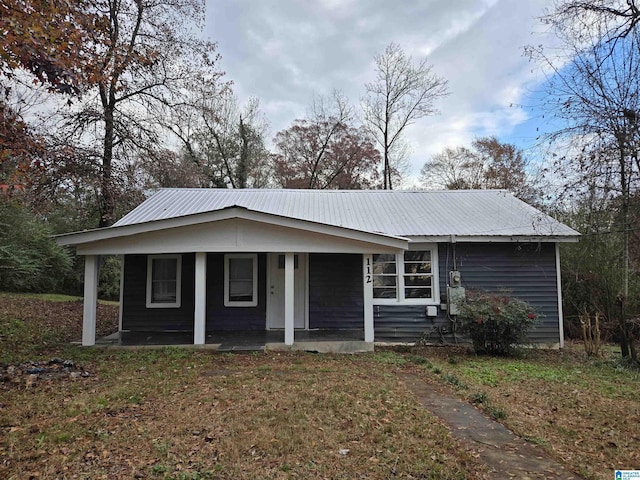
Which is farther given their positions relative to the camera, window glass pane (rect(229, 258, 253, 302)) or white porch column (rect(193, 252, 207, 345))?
window glass pane (rect(229, 258, 253, 302))

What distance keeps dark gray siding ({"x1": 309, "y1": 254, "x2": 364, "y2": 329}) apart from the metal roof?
1091 mm

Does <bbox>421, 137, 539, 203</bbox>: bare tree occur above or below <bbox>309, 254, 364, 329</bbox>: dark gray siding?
above

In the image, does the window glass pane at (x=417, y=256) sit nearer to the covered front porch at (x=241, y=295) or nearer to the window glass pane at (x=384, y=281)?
the window glass pane at (x=384, y=281)

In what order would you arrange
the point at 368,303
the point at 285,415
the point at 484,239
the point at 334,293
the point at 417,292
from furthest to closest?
the point at 334,293, the point at 417,292, the point at 484,239, the point at 368,303, the point at 285,415

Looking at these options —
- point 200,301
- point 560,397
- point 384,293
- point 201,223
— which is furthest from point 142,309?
point 560,397

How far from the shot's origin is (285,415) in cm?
446

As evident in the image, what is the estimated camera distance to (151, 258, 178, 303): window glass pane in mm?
10016

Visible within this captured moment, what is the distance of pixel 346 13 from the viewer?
44.2 ft

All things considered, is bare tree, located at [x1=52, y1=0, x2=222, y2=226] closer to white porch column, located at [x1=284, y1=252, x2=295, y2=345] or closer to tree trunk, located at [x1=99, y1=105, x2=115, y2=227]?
tree trunk, located at [x1=99, y1=105, x2=115, y2=227]

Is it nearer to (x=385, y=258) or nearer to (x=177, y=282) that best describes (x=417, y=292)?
(x=385, y=258)

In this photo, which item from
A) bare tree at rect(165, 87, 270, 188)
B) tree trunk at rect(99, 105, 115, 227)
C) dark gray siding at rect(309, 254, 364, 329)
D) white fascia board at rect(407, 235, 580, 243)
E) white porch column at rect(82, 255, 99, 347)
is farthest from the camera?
bare tree at rect(165, 87, 270, 188)

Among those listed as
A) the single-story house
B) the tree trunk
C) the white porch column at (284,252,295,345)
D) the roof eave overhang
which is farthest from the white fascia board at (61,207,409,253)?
the tree trunk

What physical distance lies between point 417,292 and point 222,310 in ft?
16.3

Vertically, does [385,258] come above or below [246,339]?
above
